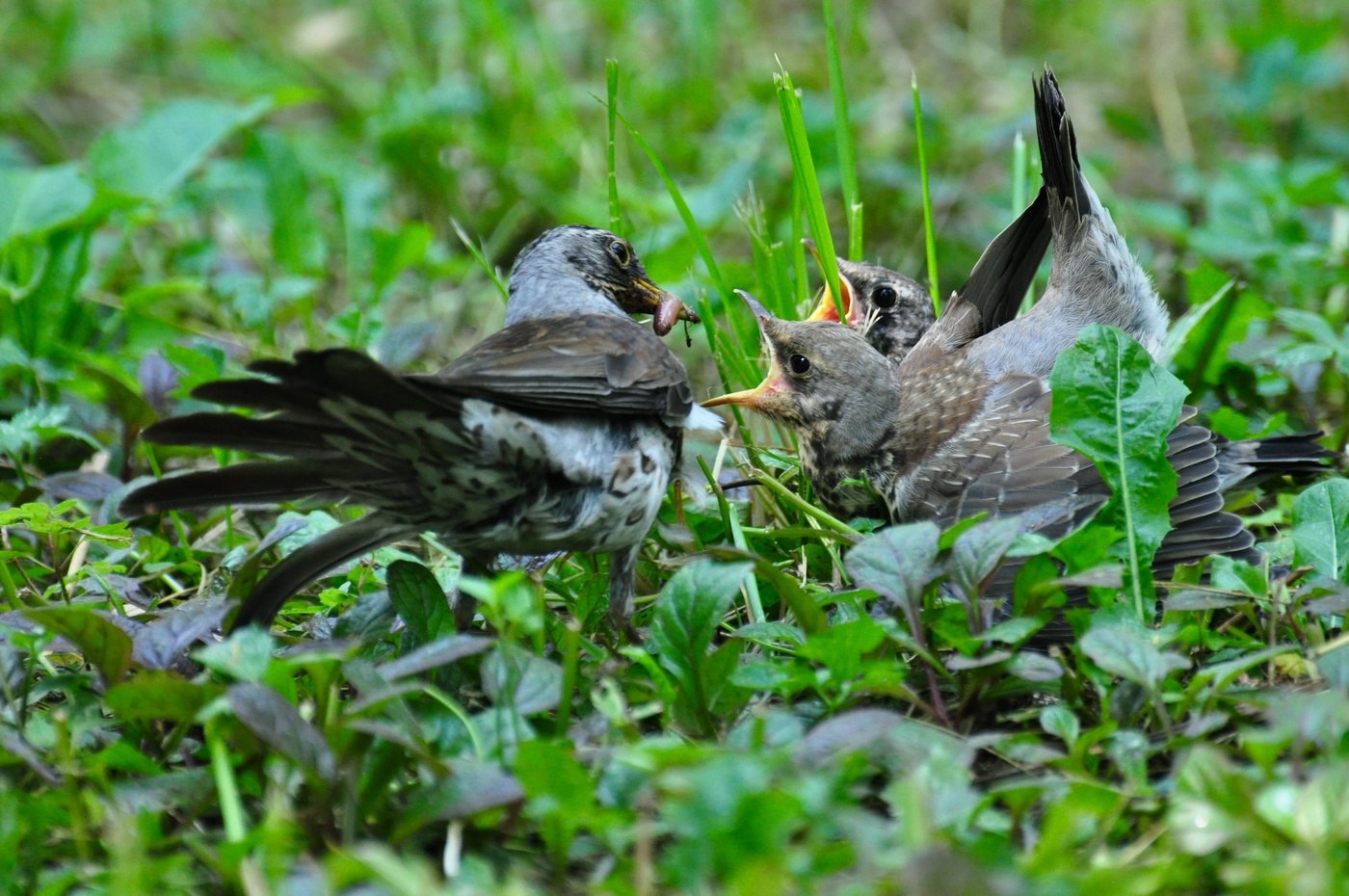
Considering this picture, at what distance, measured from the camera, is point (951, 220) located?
23.1 ft

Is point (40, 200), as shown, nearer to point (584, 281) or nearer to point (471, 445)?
point (584, 281)

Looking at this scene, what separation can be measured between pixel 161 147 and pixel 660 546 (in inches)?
128

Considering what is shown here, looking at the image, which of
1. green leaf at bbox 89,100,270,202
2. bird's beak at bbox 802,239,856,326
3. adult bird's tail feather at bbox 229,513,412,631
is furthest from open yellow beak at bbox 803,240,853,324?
green leaf at bbox 89,100,270,202

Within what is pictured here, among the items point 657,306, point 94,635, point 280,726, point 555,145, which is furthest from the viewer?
point 555,145

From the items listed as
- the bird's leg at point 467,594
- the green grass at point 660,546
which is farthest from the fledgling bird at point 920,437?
the bird's leg at point 467,594

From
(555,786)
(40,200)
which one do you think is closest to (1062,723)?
(555,786)

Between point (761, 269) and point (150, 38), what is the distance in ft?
19.4

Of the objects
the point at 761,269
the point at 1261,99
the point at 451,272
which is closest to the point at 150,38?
the point at 451,272

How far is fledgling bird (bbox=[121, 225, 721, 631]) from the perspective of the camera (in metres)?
3.05

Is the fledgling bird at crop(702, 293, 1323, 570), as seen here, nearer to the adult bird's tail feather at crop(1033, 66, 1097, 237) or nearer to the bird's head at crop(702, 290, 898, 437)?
the bird's head at crop(702, 290, 898, 437)

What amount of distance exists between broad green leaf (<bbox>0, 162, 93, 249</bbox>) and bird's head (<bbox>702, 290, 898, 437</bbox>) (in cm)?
280

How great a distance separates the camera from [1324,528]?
3520mm

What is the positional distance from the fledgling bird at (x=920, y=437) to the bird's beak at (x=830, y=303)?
12.2 inches

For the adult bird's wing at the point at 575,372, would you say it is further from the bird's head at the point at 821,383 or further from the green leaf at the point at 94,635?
the green leaf at the point at 94,635
